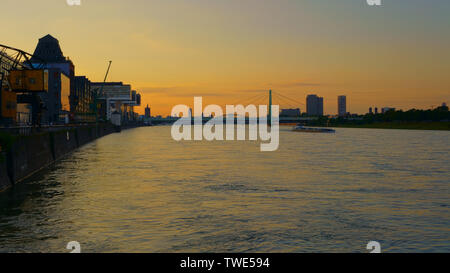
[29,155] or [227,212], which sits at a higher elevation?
[29,155]

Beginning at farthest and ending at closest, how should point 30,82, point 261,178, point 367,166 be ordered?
point 30,82
point 367,166
point 261,178

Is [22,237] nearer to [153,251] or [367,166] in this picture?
[153,251]

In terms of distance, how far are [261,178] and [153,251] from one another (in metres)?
20.5

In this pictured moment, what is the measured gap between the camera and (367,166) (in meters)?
44.1

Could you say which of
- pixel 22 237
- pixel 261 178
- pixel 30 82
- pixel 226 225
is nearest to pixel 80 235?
pixel 22 237

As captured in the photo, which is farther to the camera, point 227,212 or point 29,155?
point 29,155

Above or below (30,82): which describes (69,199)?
below

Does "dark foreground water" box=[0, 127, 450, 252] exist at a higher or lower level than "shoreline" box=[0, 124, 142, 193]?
lower

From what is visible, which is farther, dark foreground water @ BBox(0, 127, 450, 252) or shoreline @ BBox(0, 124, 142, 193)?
shoreline @ BBox(0, 124, 142, 193)

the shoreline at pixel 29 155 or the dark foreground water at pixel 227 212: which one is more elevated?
the shoreline at pixel 29 155

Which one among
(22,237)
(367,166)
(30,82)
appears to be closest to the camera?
(22,237)

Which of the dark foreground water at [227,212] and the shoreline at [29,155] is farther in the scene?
the shoreline at [29,155]

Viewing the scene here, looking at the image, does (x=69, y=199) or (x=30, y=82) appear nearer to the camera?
(x=69, y=199)
